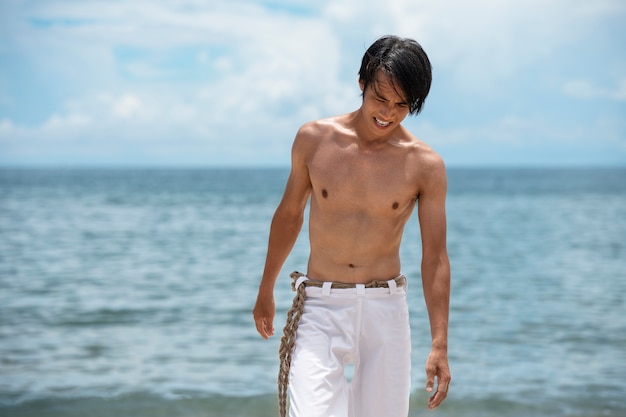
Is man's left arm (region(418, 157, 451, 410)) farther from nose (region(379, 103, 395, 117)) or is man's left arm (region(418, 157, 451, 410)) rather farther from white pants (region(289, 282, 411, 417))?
nose (region(379, 103, 395, 117))

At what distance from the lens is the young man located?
134 inches

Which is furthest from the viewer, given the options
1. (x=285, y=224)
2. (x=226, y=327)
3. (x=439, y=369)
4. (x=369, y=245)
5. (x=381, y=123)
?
(x=226, y=327)

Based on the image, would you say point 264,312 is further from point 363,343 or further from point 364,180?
point 364,180

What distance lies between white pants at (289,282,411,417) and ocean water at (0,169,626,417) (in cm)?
419

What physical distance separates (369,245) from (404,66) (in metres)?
A: 0.74

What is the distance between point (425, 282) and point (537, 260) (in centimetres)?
1674

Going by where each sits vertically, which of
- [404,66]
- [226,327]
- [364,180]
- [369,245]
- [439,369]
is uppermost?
[404,66]

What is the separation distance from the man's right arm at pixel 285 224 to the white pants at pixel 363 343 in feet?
0.88

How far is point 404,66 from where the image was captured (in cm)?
337

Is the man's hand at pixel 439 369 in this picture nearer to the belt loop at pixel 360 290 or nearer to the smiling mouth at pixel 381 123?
the belt loop at pixel 360 290

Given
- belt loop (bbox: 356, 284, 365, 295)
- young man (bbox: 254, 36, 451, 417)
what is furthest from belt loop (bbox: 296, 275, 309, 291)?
belt loop (bbox: 356, 284, 365, 295)

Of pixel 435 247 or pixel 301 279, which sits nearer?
pixel 435 247

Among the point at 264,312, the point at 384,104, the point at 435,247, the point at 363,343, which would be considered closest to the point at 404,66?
the point at 384,104

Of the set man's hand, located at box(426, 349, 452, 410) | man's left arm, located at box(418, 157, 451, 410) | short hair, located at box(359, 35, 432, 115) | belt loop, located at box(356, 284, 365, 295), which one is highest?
short hair, located at box(359, 35, 432, 115)
